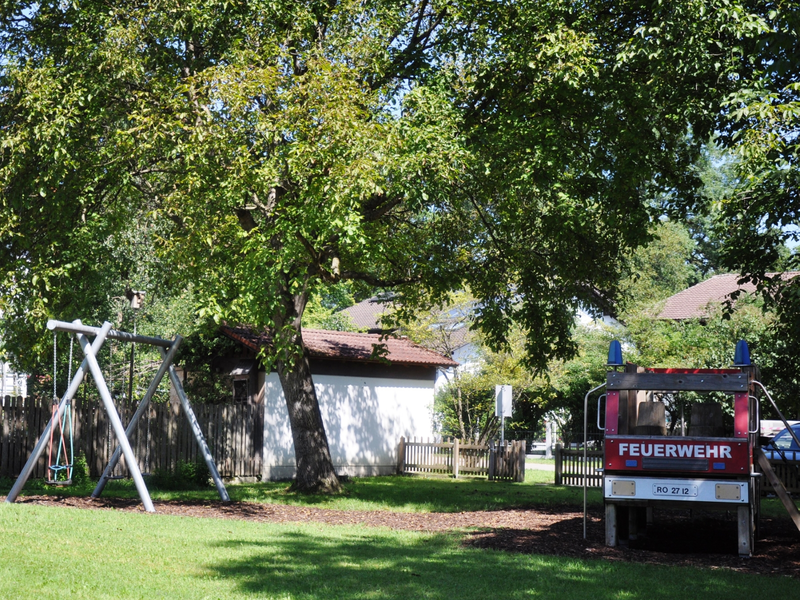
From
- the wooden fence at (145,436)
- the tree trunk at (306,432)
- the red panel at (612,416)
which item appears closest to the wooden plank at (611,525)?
the red panel at (612,416)

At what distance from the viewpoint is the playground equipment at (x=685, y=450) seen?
1078 centimetres

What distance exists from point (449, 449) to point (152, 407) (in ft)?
31.2

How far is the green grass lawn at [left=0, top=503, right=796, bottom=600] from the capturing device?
769 cm

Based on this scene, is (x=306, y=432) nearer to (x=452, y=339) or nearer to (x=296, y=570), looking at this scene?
(x=296, y=570)

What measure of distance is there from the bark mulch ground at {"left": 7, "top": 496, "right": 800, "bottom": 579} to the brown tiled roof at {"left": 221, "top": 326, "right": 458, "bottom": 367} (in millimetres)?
7979

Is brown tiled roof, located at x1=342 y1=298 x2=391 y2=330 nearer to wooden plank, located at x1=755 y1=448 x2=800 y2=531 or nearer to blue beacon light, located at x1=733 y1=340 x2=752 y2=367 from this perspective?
blue beacon light, located at x1=733 y1=340 x2=752 y2=367

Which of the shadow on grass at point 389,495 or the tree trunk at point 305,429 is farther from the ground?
the tree trunk at point 305,429

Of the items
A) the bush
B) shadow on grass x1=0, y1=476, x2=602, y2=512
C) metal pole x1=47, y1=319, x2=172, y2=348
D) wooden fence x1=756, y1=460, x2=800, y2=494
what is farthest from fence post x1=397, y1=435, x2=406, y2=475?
metal pole x1=47, y1=319, x2=172, y2=348

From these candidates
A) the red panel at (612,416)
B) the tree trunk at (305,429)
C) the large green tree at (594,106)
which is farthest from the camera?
the tree trunk at (305,429)

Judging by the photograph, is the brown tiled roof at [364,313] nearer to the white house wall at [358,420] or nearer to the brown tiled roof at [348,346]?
the brown tiled roof at [348,346]

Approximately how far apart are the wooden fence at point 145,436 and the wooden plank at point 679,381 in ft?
38.4

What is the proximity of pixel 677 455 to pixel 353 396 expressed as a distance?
50.6 feet

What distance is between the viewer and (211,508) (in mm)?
14602

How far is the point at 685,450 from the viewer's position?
36.0 ft
